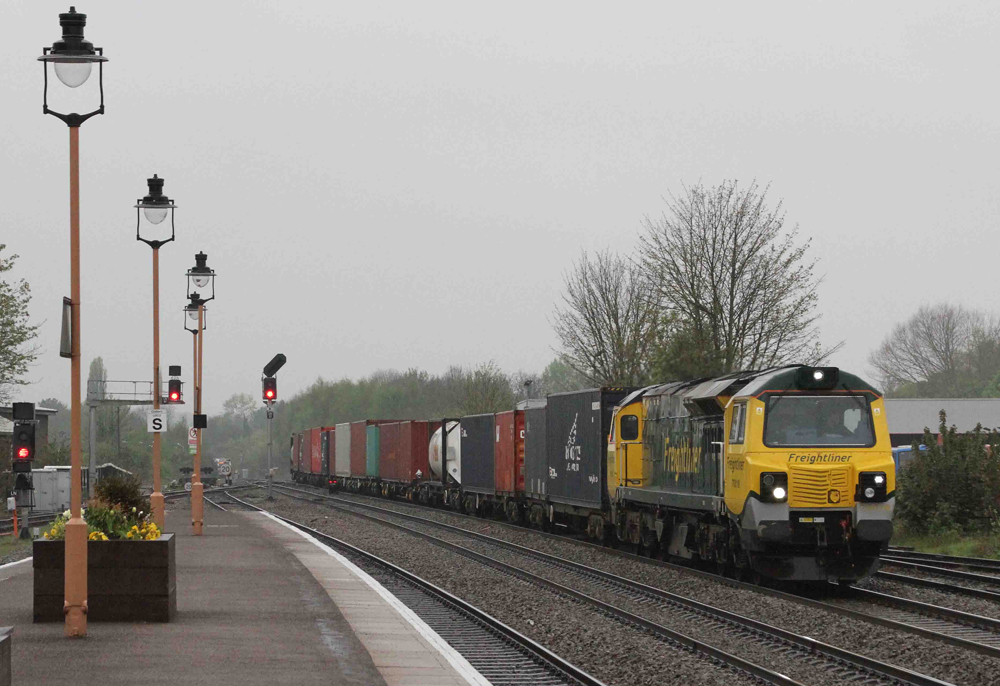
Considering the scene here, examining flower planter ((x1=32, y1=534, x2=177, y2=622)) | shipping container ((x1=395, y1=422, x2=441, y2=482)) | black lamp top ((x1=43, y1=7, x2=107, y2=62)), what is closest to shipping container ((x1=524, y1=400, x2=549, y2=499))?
shipping container ((x1=395, y1=422, x2=441, y2=482))

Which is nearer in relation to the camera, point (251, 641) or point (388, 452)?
point (251, 641)

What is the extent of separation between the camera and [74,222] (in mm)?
12273

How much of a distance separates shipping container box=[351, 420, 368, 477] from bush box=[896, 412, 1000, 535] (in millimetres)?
36487

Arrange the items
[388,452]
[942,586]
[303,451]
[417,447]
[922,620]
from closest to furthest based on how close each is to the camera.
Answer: [922,620]
[942,586]
[417,447]
[388,452]
[303,451]

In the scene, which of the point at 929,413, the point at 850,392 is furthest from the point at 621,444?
the point at 929,413

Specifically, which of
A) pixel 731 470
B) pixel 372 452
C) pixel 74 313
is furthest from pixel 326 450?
pixel 74 313

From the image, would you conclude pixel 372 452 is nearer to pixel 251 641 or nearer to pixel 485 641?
pixel 485 641

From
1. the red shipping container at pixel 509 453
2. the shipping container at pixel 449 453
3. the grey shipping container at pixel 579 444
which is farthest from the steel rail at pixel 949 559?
the shipping container at pixel 449 453

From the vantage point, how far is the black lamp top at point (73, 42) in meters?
12.0

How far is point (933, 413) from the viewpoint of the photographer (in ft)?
243

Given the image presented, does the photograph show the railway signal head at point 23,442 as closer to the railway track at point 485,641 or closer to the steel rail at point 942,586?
the railway track at point 485,641

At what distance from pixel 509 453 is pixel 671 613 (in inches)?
796

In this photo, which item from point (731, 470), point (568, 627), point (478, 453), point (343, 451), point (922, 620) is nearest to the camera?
point (568, 627)

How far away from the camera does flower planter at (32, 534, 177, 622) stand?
1307 centimetres
